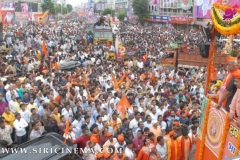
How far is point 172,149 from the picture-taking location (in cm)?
617

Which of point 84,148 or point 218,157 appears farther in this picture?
point 84,148

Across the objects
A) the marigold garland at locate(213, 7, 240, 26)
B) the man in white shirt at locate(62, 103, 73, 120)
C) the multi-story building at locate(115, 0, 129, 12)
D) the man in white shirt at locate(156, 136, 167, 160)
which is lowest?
the man in white shirt at locate(156, 136, 167, 160)

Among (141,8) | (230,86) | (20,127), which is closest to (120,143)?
(20,127)

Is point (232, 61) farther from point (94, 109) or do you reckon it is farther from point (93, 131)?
point (94, 109)

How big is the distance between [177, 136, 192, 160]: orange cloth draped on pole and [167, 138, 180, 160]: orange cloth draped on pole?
117mm

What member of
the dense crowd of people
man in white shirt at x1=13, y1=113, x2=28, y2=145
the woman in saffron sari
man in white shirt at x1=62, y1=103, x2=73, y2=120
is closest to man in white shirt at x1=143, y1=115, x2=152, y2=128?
the dense crowd of people

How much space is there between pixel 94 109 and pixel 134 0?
46.1m

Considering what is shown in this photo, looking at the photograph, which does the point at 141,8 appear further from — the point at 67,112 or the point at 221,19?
the point at 221,19

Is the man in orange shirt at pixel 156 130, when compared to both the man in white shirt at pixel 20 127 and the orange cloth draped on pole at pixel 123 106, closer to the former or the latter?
the orange cloth draped on pole at pixel 123 106

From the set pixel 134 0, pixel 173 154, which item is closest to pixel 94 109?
pixel 173 154

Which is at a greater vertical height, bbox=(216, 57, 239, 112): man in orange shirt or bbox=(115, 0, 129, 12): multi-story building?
bbox=(115, 0, 129, 12): multi-story building

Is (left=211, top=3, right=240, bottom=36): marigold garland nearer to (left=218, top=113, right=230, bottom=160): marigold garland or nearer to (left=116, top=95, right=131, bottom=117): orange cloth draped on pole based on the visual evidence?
(left=218, top=113, right=230, bottom=160): marigold garland

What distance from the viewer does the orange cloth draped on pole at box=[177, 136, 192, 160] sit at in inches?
248

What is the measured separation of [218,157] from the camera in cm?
422
